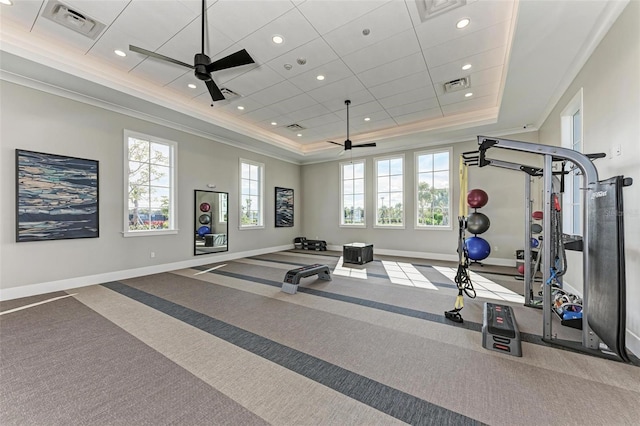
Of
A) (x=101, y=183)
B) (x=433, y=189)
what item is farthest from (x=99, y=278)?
(x=433, y=189)

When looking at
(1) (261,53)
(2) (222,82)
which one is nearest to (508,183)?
(1) (261,53)

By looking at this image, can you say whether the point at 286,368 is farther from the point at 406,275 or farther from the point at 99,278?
the point at 99,278

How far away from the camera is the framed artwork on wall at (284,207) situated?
9.53 meters

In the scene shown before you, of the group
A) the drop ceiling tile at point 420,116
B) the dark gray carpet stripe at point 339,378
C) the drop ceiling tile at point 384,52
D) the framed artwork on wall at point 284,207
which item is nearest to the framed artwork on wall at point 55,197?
the dark gray carpet stripe at point 339,378

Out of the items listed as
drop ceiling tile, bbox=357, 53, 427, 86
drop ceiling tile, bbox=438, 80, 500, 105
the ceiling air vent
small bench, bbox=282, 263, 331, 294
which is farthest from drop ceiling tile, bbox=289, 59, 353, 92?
small bench, bbox=282, 263, 331, 294

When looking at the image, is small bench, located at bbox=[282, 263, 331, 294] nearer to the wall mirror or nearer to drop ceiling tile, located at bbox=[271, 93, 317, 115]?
the wall mirror

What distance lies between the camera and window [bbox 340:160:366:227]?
30.7 feet

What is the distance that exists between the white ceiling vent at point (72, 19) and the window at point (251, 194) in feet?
15.2

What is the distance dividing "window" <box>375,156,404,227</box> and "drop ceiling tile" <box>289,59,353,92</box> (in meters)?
4.38

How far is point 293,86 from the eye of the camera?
5.06 m

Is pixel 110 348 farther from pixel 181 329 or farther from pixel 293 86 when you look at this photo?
pixel 293 86

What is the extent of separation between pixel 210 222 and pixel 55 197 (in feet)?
10.2

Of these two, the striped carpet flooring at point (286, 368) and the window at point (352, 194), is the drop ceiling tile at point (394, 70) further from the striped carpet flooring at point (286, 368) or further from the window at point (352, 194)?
the window at point (352, 194)

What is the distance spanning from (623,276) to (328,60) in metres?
4.34
